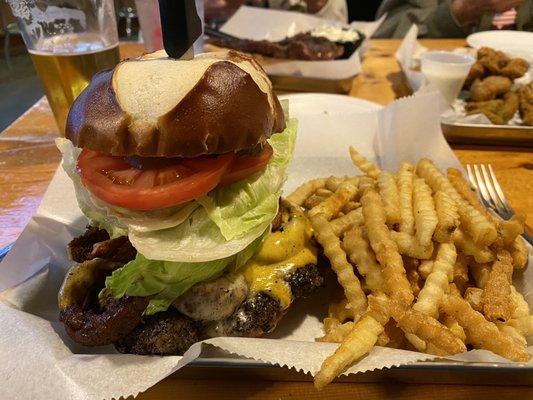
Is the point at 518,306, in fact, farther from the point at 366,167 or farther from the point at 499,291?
the point at 366,167

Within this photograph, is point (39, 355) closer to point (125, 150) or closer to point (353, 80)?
point (125, 150)

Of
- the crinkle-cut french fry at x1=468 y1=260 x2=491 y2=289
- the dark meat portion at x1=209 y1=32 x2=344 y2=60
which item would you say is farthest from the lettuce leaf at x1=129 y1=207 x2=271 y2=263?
the dark meat portion at x1=209 y1=32 x2=344 y2=60

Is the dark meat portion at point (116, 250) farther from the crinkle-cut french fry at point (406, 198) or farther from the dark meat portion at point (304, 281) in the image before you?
the crinkle-cut french fry at point (406, 198)

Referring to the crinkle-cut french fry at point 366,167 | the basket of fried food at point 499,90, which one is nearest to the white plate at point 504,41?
the basket of fried food at point 499,90

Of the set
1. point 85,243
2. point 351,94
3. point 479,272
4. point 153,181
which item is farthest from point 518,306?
point 351,94

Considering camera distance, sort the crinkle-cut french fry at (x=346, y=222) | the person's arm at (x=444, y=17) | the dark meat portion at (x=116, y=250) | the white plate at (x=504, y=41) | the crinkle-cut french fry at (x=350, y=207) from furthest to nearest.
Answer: the person's arm at (x=444, y=17) < the white plate at (x=504, y=41) < the crinkle-cut french fry at (x=350, y=207) < the crinkle-cut french fry at (x=346, y=222) < the dark meat portion at (x=116, y=250)
